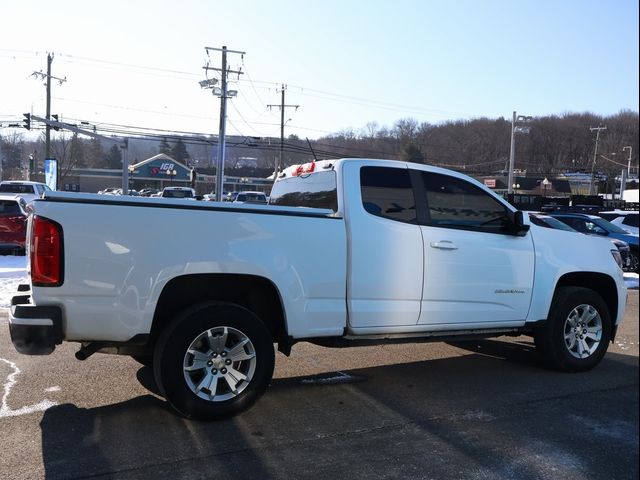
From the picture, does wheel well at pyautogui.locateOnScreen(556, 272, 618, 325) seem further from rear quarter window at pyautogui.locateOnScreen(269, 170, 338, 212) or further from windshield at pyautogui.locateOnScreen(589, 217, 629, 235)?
windshield at pyautogui.locateOnScreen(589, 217, 629, 235)

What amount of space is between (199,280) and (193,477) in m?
1.44

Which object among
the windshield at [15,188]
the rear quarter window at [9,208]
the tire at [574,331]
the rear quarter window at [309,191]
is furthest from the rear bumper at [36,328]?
the windshield at [15,188]

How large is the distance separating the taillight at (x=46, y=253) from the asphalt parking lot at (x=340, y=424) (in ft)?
3.64

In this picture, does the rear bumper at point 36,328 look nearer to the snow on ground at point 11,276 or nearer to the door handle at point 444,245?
the door handle at point 444,245

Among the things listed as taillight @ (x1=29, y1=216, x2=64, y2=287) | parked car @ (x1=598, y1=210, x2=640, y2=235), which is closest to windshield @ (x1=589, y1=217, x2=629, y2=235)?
parked car @ (x1=598, y1=210, x2=640, y2=235)

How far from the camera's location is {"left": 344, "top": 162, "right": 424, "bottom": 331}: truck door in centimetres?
450


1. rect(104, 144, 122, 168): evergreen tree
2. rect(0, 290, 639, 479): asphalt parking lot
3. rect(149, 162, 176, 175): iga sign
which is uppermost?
rect(104, 144, 122, 168): evergreen tree

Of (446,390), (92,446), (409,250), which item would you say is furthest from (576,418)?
(92,446)

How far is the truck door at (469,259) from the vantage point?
4.84m

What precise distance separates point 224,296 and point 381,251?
134 centimetres

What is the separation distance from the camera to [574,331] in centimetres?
564

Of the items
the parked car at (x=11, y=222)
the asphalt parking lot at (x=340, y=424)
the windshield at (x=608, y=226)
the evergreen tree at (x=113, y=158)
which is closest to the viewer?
the asphalt parking lot at (x=340, y=424)

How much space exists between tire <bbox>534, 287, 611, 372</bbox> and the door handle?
4.77 feet

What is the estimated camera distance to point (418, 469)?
11.3 ft
